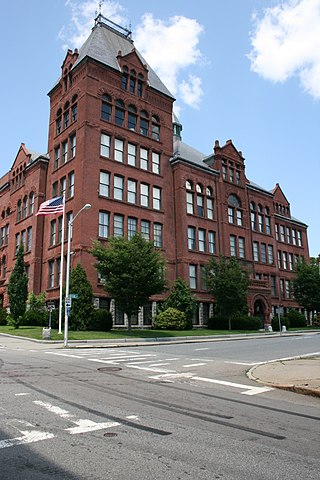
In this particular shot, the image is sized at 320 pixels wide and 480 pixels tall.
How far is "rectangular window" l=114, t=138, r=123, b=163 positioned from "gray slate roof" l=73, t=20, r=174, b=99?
7.78 m

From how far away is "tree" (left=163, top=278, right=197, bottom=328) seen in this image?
130ft

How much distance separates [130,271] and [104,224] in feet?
30.1

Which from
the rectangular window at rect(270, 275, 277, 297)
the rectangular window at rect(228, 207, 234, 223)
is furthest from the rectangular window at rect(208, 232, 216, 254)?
the rectangular window at rect(270, 275, 277, 297)

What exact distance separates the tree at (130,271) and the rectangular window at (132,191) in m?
9.93

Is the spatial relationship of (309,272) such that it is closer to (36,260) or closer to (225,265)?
(225,265)

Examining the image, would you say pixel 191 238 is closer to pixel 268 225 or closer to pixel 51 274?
pixel 51 274

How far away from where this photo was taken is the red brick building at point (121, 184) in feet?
127

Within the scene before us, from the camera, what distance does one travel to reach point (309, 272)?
55188 mm

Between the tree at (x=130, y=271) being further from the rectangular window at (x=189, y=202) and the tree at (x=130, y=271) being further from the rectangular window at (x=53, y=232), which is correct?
the rectangular window at (x=189, y=202)

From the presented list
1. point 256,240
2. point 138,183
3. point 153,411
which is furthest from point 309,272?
point 153,411

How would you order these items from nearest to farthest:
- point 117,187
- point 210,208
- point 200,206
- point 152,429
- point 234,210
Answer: point 152,429, point 117,187, point 200,206, point 210,208, point 234,210

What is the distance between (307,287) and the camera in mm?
54500

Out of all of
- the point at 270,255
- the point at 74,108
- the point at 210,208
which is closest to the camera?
the point at 74,108

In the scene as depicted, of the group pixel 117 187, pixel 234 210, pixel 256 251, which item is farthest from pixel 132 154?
pixel 256 251
